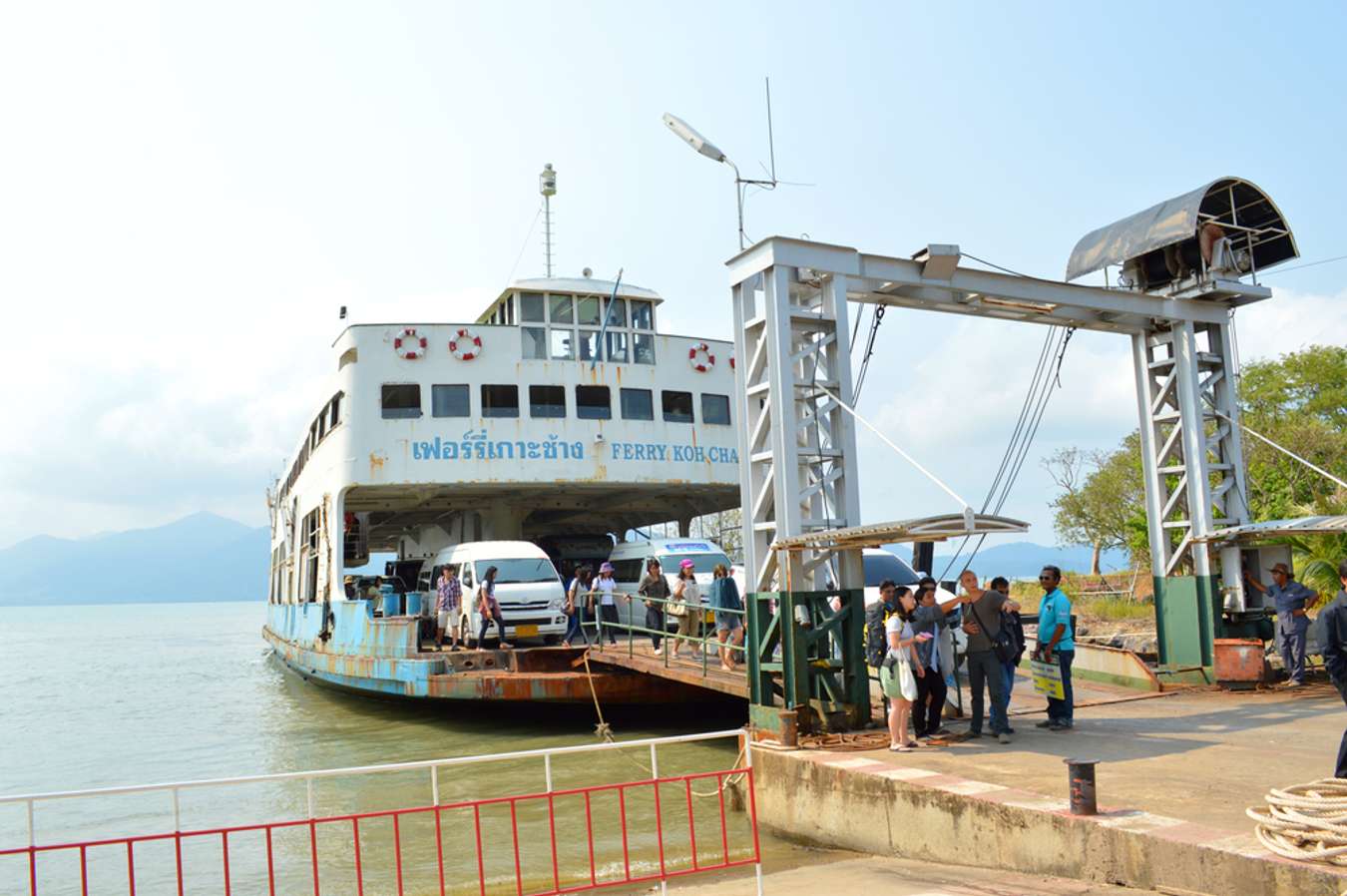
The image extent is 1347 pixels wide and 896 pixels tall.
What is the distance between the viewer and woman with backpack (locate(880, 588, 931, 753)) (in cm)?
895

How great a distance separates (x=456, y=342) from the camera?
19.3 metres

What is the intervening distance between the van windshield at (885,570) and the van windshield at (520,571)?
16.5 feet

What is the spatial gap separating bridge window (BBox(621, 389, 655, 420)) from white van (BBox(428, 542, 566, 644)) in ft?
12.3

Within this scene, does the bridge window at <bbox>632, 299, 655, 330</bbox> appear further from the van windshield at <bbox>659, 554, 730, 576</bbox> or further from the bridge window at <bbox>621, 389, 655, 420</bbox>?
the van windshield at <bbox>659, 554, 730, 576</bbox>

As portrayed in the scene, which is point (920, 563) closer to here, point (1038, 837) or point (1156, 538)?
point (1156, 538)

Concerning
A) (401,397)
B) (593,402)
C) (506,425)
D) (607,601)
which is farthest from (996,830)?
(401,397)

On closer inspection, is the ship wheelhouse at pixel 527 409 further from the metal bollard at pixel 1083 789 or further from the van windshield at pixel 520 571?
the metal bollard at pixel 1083 789

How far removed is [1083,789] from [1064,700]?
3767mm

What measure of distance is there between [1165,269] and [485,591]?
10.5 metres

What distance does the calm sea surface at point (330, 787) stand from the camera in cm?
929

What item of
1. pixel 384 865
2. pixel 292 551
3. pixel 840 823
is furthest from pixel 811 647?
pixel 292 551

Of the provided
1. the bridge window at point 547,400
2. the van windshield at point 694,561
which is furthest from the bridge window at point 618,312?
the van windshield at point 694,561

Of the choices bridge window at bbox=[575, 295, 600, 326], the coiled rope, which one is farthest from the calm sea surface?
bridge window at bbox=[575, 295, 600, 326]

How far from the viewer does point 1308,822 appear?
5.27 m
